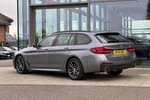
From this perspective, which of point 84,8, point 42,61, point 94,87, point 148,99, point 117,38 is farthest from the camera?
point 84,8

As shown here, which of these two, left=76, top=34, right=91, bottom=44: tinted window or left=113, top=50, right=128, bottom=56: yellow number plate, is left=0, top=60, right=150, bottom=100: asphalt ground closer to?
left=113, top=50, right=128, bottom=56: yellow number plate

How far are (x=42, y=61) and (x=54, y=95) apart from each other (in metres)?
3.78

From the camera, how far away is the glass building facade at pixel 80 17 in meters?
15.3

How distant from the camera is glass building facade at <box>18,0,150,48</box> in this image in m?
→ 15.3

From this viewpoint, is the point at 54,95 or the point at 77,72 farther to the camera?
the point at 77,72

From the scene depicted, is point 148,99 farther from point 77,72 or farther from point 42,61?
point 42,61

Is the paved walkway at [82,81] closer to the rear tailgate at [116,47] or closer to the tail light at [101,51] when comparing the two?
the rear tailgate at [116,47]

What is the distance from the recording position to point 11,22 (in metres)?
52.7

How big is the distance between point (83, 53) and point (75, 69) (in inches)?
24.1

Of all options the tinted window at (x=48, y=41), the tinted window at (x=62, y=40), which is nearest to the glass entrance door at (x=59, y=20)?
the tinted window at (x=48, y=41)

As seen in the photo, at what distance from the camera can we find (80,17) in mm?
16641

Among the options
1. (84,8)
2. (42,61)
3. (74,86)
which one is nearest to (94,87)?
(74,86)

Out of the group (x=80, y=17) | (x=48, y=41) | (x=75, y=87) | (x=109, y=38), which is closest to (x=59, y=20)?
(x=80, y=17)

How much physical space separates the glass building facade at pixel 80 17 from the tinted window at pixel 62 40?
3.85 m
